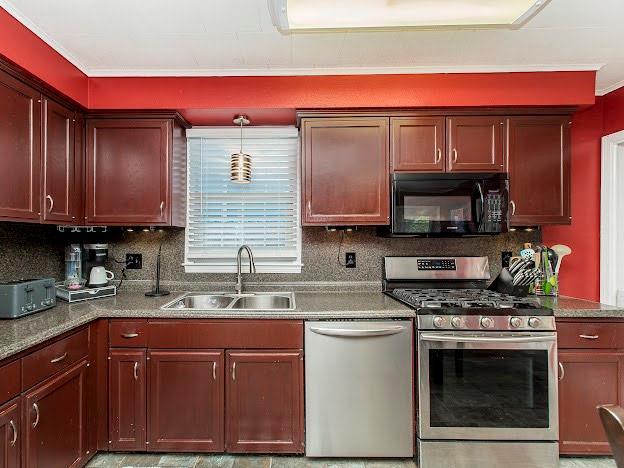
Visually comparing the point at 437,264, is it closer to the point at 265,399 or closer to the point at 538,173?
the point at 538,173

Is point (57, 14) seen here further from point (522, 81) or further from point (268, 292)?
point (522, 81)

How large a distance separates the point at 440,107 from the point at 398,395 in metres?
1.84

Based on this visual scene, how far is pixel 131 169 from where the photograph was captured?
2369 millimetres

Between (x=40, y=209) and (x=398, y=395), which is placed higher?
(x=40, y=209)

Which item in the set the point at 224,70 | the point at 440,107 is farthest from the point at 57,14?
→ the point at 440,107

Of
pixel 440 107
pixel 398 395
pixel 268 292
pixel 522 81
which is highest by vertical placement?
pixel 522 81

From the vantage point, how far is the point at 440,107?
232 cm

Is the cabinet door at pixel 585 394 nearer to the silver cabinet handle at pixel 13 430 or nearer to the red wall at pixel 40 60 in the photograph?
the silver cabinet handle at pixel 13 430

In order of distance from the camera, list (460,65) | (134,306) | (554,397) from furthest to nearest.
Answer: (460,65), (134,306), (554,397)

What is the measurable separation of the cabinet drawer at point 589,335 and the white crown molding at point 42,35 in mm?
3330

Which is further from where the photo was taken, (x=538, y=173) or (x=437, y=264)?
(x=437, y=264)

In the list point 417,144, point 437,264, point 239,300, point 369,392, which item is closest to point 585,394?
point 437,264

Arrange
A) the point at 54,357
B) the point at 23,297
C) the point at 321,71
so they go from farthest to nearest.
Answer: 1. the point at 321,71
2. the point at 23,297
3. the point at 54,357

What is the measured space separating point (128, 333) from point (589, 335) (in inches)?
105
